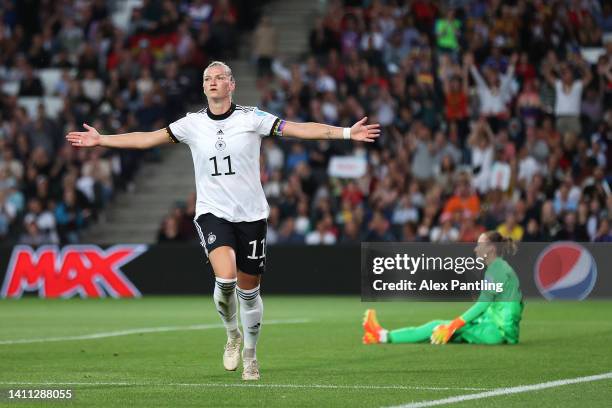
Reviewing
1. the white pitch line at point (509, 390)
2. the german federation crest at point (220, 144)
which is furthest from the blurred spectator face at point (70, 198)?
the white pitch line at point (509, 390)

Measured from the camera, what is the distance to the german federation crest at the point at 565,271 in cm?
1574

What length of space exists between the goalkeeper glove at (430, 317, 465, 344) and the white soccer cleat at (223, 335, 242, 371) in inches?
129

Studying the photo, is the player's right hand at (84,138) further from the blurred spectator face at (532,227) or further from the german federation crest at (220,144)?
the blurred spectator face at (532,227)

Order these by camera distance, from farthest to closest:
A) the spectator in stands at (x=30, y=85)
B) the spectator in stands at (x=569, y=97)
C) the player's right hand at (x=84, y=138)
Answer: the spectator in stands at (x=30, y=85), the spectator in stands at (x=569, y=97), the player's right hand at (x=84, y=138)

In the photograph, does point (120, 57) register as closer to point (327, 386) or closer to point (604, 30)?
point (604, 30)

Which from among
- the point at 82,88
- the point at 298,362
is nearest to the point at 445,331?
the point at 298,362

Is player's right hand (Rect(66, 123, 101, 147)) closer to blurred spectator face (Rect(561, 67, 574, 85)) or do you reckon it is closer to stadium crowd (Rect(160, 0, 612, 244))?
stadium crowd (Rect(160, 0, 612, 244))

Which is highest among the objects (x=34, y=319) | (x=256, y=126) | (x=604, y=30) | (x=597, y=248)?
(x=604, y=30)

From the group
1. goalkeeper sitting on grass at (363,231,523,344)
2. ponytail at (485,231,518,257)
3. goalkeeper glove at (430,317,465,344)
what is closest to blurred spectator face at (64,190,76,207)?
goalkeeper sitting on grass at (363,231,523,344)

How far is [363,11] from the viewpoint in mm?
29281

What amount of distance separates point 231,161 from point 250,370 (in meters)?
1.66

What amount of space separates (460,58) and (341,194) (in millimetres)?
3528

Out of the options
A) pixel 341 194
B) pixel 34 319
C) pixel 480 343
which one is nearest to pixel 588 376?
pixel 480 343

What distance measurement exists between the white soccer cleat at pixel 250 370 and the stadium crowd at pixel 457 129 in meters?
12.4
